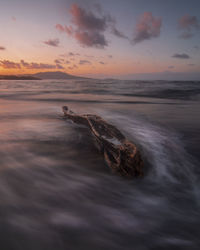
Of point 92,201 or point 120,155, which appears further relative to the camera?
point 120,155

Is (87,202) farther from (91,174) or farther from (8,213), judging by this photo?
(8,213)

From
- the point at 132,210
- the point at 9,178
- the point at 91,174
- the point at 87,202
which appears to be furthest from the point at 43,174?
the point at 132,210

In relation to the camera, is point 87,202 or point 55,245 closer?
point 55,245

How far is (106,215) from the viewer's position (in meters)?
1.82

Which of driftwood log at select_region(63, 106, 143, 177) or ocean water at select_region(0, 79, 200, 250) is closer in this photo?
ocean water at select_region(0, 79, 200, 250)

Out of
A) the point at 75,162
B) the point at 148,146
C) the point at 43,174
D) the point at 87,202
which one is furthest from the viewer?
the point at 148,146

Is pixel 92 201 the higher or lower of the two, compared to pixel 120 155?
lower

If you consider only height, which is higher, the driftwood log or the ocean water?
the driftwood log

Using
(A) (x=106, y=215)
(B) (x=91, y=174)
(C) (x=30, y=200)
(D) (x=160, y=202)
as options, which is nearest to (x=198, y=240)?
(D) (x=160, y=202)

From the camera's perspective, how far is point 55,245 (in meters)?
1.45

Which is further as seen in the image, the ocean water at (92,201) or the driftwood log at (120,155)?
the driftwood log at (120,155)

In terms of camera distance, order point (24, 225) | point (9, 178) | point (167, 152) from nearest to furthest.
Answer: point (24, 225) → point (9, 178) → point (167, 152)

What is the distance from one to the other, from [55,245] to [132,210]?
Result: 3.06ft

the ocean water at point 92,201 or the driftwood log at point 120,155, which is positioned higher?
the driftwood log at point 120,155
